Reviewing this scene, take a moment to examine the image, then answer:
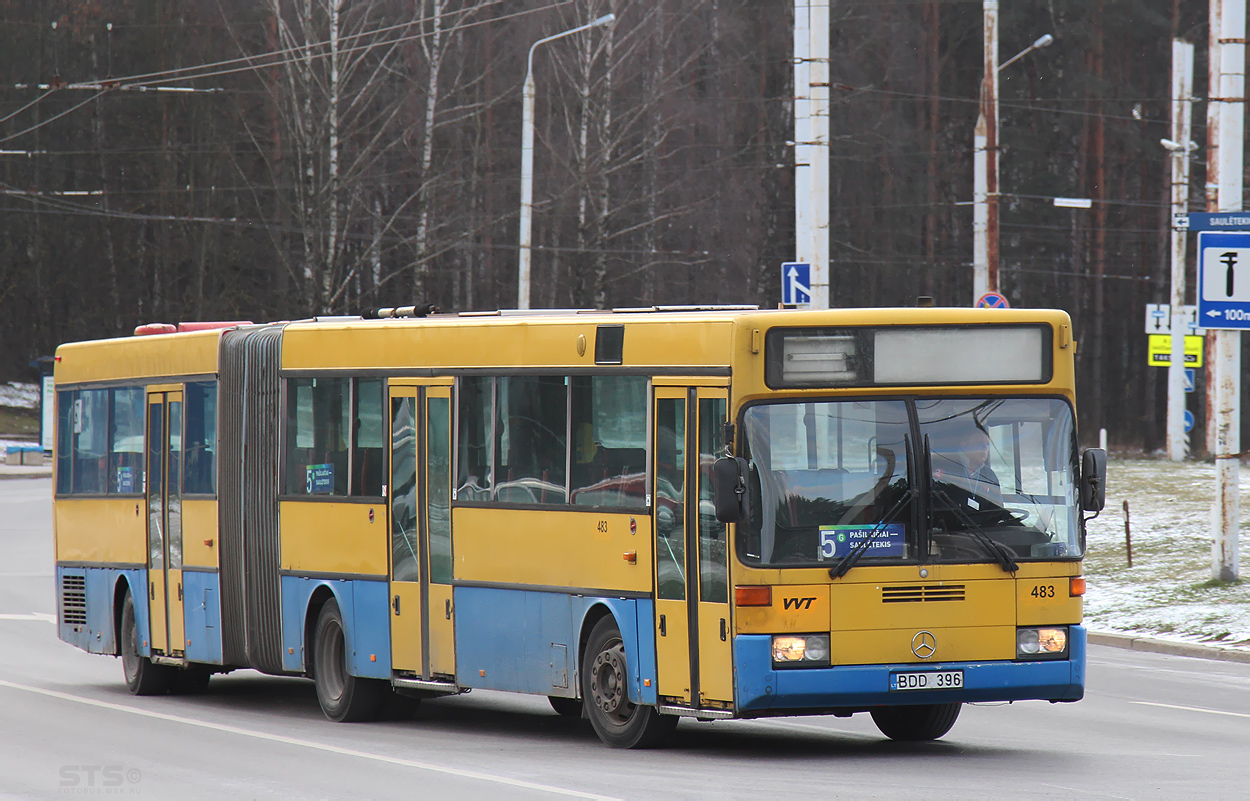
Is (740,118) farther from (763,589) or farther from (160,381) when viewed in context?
(763,589)

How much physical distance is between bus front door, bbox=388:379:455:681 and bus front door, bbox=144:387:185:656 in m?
3.37

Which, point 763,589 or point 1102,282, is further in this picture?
point 1102,282

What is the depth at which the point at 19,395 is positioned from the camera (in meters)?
64.5

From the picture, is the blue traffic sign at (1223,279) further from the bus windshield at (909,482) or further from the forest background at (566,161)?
the forest background at (566,161)

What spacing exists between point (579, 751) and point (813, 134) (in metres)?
12.5

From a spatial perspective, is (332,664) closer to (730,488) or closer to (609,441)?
(609,441)

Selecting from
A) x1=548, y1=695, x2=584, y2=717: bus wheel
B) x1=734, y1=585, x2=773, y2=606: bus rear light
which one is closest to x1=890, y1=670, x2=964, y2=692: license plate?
x1=734, y1=585, x2=773, y2=606: bus rear light

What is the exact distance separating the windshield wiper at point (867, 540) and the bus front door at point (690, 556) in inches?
22.9

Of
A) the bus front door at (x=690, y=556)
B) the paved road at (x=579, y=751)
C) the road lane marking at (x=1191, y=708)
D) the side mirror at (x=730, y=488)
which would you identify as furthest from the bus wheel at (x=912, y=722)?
the road lane marking at (x=1191, y=708)

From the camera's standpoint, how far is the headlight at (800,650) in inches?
415

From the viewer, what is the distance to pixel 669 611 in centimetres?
1105

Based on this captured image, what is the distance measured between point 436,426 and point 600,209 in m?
40.3

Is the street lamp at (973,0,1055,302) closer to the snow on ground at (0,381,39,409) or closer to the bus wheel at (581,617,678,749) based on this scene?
the bus wheel at (581,617,678,749)

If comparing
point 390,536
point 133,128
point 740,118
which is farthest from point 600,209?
point 390,536
